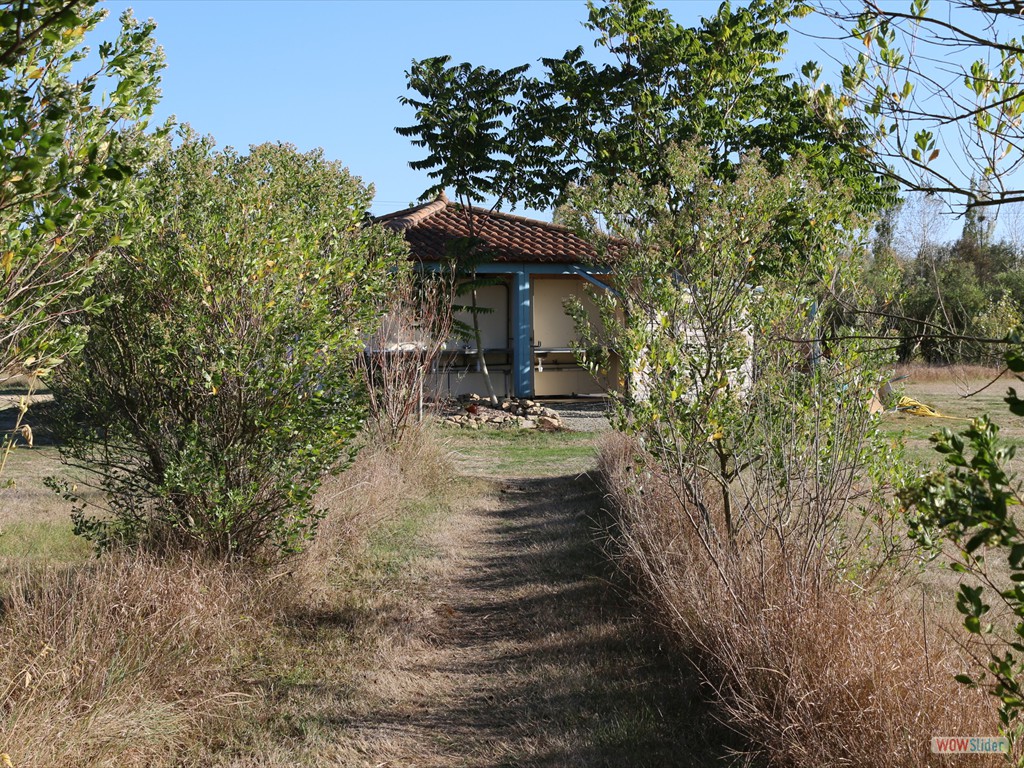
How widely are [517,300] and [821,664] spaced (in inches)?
722

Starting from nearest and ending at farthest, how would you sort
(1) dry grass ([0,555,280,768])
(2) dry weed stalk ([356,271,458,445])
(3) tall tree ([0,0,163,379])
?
1. (3) tall tree ([0,0,163,379])
2. (1) dry grass ([0,555,280,768])
3. (2) dry weed stalk ([356,271,458,445])

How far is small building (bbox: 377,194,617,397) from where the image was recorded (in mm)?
21672

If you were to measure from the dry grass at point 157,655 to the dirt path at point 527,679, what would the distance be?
1.73 ft

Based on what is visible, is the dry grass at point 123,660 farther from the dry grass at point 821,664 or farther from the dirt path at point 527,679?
the dry grass at point 821,664

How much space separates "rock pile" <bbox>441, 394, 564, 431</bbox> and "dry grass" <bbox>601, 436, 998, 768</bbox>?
11926 mm

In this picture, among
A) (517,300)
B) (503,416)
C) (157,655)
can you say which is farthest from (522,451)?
(157,655)

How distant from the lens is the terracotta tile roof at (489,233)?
70.6ft

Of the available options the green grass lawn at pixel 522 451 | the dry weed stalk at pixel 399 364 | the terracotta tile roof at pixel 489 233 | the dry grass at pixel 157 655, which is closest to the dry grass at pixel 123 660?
the dry grass at pixel 157 655

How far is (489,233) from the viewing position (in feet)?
75.5

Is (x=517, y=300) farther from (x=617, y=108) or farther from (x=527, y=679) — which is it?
(x=527, y=679)

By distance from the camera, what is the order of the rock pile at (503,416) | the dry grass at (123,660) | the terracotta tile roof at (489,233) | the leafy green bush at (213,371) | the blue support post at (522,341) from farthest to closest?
the blue support post at (522,341), the terracotta tile roof at (489,233), the rock pile at (503,416), the leafy green bush at (213,371), the dry grass at (123,660)

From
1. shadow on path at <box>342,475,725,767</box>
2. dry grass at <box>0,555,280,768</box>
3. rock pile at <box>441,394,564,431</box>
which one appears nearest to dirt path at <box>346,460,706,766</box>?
shadow on path at <box>342,475,725,767</box>

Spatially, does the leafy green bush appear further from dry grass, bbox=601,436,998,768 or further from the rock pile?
the rock pile

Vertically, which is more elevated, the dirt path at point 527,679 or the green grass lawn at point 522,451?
the green grass lawn at point 522,451
